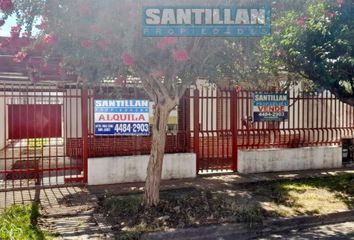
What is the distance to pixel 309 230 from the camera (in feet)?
20.4

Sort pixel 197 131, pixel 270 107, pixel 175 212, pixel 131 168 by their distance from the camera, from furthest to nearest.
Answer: pixel 270 107
pixel 197 131
pixel 131 168
pixel 175 212

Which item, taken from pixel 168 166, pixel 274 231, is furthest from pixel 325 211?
pixel 168 166

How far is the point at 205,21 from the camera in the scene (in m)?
5.90

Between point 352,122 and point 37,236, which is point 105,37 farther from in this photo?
point 352,122

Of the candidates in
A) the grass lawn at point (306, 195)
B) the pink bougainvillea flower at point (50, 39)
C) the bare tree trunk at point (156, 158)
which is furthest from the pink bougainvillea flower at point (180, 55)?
the grass lawn at point (306, 195)

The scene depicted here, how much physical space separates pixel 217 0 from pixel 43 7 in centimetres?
252

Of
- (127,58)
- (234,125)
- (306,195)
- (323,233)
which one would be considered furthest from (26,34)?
(306,195)

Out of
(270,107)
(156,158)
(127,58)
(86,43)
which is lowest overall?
(156,158)

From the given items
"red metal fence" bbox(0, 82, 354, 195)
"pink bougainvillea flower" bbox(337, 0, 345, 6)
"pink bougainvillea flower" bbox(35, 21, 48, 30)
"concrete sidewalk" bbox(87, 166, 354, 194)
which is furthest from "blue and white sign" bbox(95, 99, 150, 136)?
"pink bougainvillea flower" bbox(337, 0, 345, 6)

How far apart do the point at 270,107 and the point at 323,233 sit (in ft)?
14.6

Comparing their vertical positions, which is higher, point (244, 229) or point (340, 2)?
point (340, 2)

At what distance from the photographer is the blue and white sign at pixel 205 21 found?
5.70m

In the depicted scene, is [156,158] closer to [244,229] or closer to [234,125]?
[244,229]

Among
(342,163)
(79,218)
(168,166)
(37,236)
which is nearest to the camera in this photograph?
(37,236)
